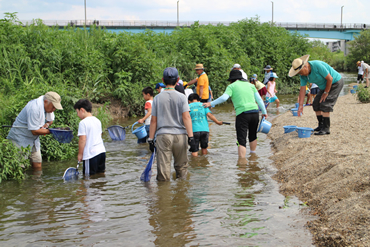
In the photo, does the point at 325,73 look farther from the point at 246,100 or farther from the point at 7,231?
the point at 7,231

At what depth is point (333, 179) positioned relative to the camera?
5.15 m

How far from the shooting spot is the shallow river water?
4035 millimetres

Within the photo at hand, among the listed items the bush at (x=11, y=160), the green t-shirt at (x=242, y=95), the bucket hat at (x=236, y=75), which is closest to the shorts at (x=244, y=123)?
the green t-shirt at (x=242, y=95)

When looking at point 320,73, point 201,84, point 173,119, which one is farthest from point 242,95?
point 201,84

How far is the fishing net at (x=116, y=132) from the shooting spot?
1028 centimetres

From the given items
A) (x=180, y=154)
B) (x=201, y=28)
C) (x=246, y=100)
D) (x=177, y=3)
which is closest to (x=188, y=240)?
(x=180, y=154)

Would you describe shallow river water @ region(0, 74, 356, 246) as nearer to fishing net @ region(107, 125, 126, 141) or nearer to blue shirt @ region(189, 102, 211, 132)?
blue shirt @ region(189, 102, 211, 132)

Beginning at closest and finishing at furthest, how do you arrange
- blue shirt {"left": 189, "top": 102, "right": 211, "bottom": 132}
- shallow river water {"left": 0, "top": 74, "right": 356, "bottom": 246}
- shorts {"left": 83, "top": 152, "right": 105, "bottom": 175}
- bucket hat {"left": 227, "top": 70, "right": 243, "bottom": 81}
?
shallow river water {"left": 0, "top": 74, "right": 356, "bottom": 246}, shorts {"left": 83, "top": 152, "right": 105, "bottom": 175}, bucket hat {"left": 227, "top": 70, "right": 243, "bottom": 81}, blue shirt {"left": 189, "top": 102, "right": 211, "bottom": 132}

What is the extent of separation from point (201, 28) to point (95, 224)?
19.6 m

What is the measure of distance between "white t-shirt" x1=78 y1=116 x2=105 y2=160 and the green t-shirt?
9.06 ft

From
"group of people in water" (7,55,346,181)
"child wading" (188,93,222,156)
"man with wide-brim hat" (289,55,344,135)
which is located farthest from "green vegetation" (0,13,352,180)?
"man with wide-brim hat" (289,55,344,135)

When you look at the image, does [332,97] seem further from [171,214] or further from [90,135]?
[90,135]

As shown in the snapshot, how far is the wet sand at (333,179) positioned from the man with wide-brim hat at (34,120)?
4387 millimetres

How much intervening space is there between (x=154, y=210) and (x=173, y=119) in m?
1.40
